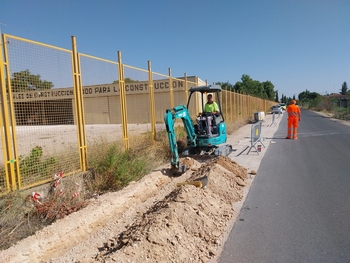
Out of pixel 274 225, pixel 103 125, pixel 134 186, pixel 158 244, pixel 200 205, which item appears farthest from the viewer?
pixel 103 125

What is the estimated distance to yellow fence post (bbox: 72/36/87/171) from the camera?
5.93 metres

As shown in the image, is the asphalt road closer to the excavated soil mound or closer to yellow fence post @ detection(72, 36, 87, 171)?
the excavated soil mound

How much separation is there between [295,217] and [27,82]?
4.92 m

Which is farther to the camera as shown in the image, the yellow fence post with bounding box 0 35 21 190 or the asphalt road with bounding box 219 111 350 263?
the yellow fence post with bounding box 0 35 21 190

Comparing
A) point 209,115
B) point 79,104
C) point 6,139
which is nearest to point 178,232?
point 6,139

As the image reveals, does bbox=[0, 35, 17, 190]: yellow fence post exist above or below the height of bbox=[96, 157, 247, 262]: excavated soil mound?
above

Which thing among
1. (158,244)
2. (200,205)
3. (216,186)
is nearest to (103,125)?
(216,186)

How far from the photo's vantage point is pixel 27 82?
4.77 meters

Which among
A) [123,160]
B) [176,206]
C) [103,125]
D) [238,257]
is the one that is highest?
[103,125]

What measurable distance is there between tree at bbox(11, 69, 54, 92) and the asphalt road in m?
4.01

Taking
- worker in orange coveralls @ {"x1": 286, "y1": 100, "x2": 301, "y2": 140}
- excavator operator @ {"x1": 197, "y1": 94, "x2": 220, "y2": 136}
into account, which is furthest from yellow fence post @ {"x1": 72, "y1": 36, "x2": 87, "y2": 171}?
worker in orange coveralls @ {"x1": 286, "y1": 100, "x2": 301, "y2": 140}

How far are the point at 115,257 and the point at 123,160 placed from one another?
2.98 m

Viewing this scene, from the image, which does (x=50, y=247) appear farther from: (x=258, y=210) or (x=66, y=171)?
(x=258, y=210)

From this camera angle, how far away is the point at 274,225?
13.8 ft
